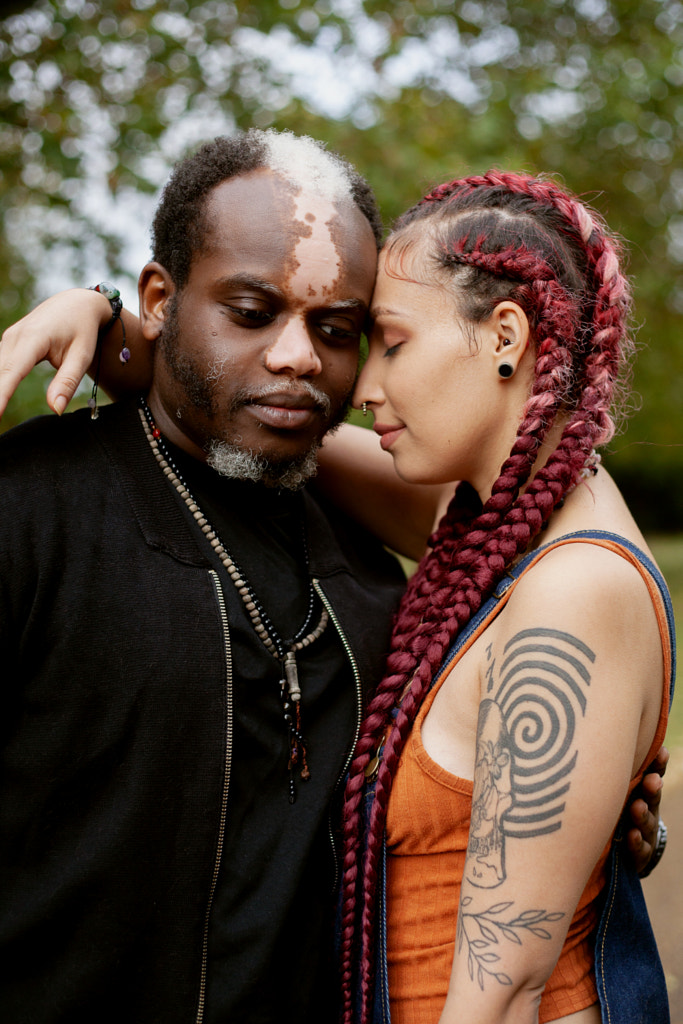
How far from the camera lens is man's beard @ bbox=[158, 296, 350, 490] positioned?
7.24 ft

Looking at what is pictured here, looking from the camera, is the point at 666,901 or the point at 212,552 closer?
the point at 212,552

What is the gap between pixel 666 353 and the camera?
37.4 ft

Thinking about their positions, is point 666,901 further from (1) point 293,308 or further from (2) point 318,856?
(1) point 293,308

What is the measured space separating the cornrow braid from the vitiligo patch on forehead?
274 millimetres

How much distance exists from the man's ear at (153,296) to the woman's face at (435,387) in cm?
61

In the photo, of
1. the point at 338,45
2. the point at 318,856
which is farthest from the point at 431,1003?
the point at 338,45

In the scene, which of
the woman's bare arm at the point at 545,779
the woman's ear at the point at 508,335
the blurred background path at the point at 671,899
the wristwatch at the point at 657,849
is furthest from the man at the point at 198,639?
the blurred background path at the point at 671,899

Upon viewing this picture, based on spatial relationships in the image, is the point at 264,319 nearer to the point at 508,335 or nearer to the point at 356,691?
the point at 508,335

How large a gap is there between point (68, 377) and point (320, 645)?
1012mm

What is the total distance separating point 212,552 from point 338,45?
19.2 feet

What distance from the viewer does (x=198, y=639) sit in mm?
2037

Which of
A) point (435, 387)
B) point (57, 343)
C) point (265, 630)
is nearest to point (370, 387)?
point (435, 387)

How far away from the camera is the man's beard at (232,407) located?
2.21 metres

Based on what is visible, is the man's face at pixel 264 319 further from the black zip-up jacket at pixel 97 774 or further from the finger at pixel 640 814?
the finger at pixel 640 814
